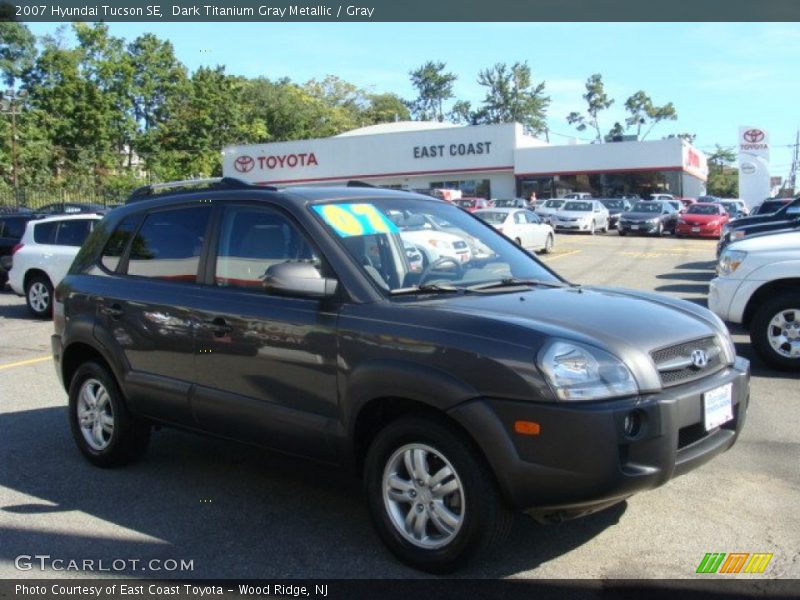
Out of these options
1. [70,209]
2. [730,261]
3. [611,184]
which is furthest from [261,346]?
[611,184]

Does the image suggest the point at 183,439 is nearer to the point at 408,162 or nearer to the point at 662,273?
the point at 662,273

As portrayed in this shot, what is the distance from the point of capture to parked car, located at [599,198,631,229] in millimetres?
40031

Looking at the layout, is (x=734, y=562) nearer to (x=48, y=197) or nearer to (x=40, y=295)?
(x=40, y=295)

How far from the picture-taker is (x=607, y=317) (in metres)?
3.93

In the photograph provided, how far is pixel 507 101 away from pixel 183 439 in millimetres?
103636

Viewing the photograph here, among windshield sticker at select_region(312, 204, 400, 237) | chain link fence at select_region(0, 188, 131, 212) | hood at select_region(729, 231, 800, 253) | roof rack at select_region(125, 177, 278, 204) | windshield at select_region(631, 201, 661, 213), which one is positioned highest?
chain link fence at select_region(0, 188, 131, 212)

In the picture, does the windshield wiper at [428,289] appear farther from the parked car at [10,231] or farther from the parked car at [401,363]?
the parked car at [10,231]

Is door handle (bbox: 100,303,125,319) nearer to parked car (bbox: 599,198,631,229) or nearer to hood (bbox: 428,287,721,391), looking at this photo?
hood (bbox: 428,287,721,391)

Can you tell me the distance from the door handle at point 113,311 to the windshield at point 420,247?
1667 mm

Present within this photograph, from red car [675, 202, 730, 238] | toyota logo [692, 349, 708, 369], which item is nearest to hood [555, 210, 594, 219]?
red car [675, 202, 730, 238]

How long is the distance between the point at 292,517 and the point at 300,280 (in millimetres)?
1412

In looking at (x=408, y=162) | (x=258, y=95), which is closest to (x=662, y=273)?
(x=408, y=162)

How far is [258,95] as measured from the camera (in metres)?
78.8

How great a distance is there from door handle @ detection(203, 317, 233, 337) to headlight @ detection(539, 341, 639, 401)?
6.33 ft
